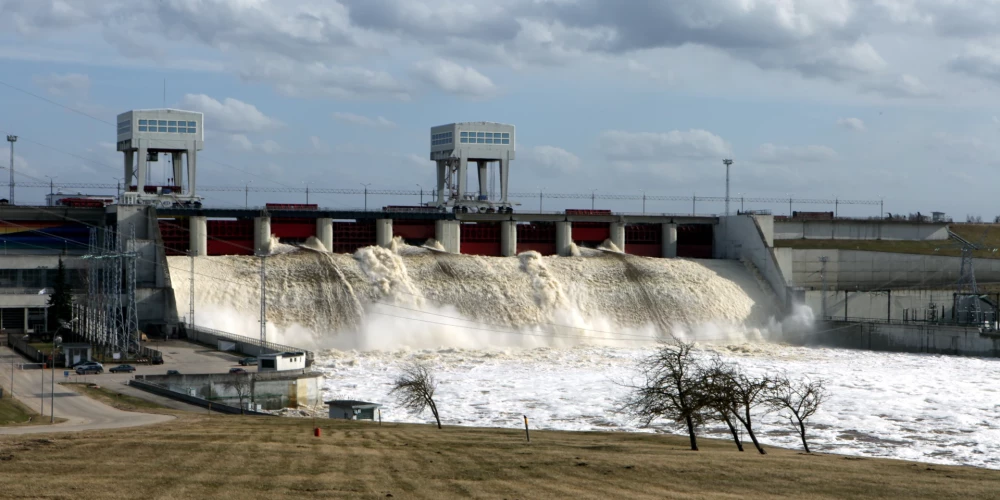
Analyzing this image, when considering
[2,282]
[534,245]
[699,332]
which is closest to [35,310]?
[2,282]

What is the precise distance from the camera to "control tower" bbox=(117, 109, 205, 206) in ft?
270

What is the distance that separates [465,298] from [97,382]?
32.0 m

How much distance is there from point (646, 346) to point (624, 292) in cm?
608

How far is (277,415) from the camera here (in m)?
46.9

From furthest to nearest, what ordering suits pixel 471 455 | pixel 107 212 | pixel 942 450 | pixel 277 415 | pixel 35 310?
pixel 107 212 → pixel 35 310 → pixel 277 415 → pixel 942 450 → pixel 471 455

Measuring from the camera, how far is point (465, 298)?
77438 millimetres

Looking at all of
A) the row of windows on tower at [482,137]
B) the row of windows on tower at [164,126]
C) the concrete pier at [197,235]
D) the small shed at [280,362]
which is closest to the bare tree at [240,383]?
the small shed at [280,362]

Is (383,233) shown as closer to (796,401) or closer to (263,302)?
(263,302)

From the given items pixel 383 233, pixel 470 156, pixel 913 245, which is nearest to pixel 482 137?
pixel 470 156

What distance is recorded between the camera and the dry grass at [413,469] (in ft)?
82.3

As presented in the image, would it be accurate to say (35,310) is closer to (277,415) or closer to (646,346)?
(277,415)

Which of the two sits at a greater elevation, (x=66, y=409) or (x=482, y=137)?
(x=482, y=137)

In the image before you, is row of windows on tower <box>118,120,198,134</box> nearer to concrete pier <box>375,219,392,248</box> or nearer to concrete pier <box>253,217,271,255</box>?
concrete pier <box>253,217,271,255</box>

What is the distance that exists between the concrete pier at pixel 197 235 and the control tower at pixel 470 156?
23.3 m
